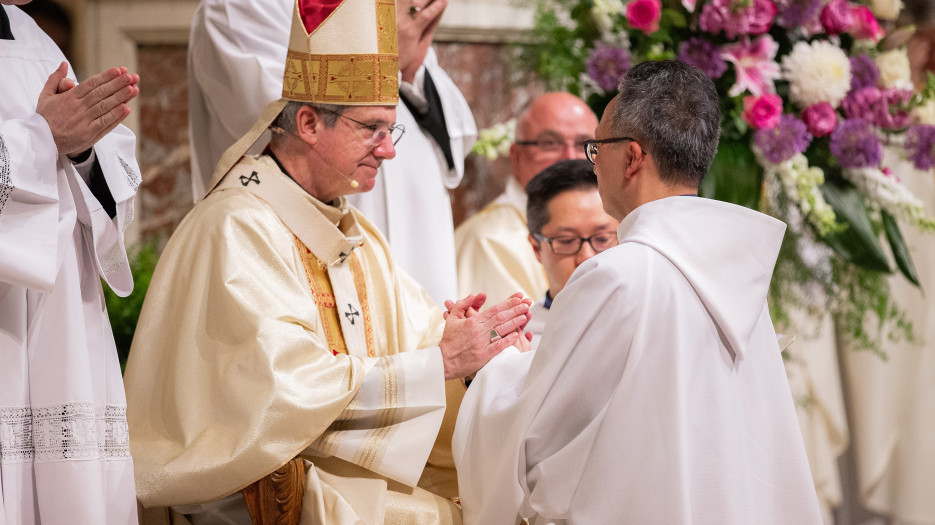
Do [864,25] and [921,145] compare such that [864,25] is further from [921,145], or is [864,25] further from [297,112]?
[297,112]

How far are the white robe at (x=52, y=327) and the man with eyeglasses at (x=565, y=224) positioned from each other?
167 centimetres

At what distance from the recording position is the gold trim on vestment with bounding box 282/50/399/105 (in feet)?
11.9

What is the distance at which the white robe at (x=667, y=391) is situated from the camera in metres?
2.71

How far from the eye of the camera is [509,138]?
5.72 metres

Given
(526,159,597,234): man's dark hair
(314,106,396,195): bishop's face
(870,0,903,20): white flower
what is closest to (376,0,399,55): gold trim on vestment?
(314,106,396,195): bishop's face

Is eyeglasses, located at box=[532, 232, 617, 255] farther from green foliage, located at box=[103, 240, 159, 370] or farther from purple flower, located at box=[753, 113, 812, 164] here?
green foliage, located at box=[103, 240, 159, 370]

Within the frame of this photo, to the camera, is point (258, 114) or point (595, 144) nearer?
point (595, 144)

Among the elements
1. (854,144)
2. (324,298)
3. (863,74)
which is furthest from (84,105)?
(863,74)

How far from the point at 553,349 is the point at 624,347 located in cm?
19

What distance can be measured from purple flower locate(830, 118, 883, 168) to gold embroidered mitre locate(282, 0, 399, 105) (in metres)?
2.06

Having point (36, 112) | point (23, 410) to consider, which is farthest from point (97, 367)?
point (36, 112)

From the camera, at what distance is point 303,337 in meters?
3.30

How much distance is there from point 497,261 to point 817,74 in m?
1.64

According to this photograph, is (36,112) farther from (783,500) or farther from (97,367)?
(783,500)
